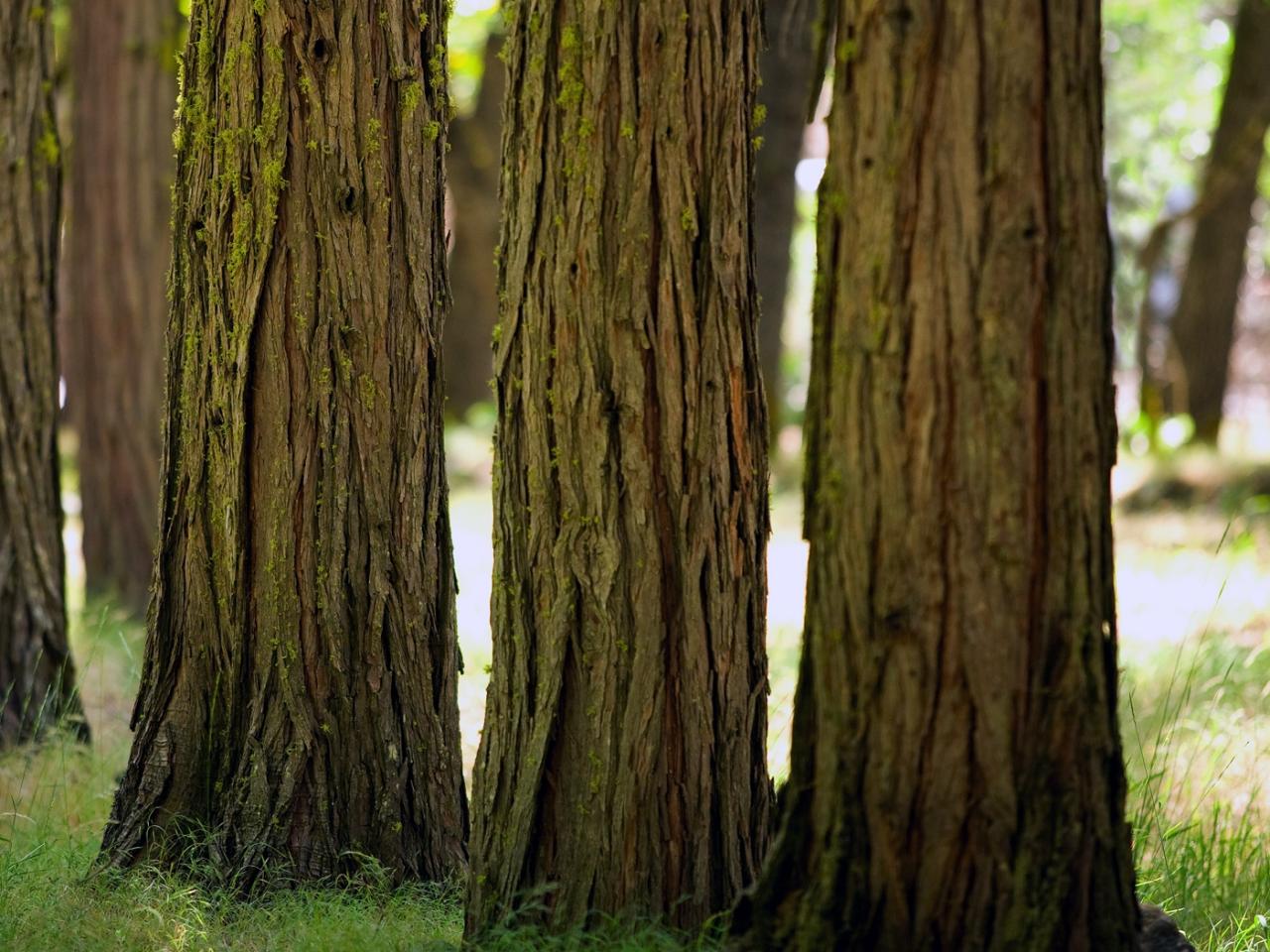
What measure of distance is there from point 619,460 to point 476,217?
15614 millimetres

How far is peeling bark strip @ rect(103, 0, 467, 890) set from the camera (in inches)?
152

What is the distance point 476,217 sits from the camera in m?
18.3

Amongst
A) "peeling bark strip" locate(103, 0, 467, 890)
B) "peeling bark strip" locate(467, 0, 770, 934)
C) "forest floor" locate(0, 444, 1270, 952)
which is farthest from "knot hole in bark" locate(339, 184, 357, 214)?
"forest floor" locate(0, 444, 1270, 952)

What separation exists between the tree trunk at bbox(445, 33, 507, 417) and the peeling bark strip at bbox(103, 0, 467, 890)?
13.9 meters

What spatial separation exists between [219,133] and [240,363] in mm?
649

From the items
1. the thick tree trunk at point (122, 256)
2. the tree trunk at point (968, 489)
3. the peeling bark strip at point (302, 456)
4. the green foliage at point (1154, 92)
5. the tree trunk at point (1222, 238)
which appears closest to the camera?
the tree trunk at point (968, 489)

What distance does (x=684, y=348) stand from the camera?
10.5 ft

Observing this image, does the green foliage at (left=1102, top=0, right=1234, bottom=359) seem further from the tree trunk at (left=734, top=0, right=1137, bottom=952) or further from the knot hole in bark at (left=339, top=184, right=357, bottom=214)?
the tree trunk at (left=734, top=0, right=1137, bottom=952)

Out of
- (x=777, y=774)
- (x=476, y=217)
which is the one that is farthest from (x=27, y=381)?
(x=476, y=217)

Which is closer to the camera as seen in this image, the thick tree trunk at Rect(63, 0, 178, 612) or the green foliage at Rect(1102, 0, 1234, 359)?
the thick tree trunk at Rect(63, 0, 178, 612)

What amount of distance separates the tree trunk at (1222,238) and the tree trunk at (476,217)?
328 inches

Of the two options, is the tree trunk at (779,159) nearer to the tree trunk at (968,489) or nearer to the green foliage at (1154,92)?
the green foliage at (1154,92)

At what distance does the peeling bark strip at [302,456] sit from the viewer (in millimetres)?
3850

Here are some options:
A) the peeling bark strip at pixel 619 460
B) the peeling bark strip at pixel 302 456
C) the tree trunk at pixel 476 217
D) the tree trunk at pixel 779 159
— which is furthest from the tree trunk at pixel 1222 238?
the peeling bark strip at pixel 619 460
